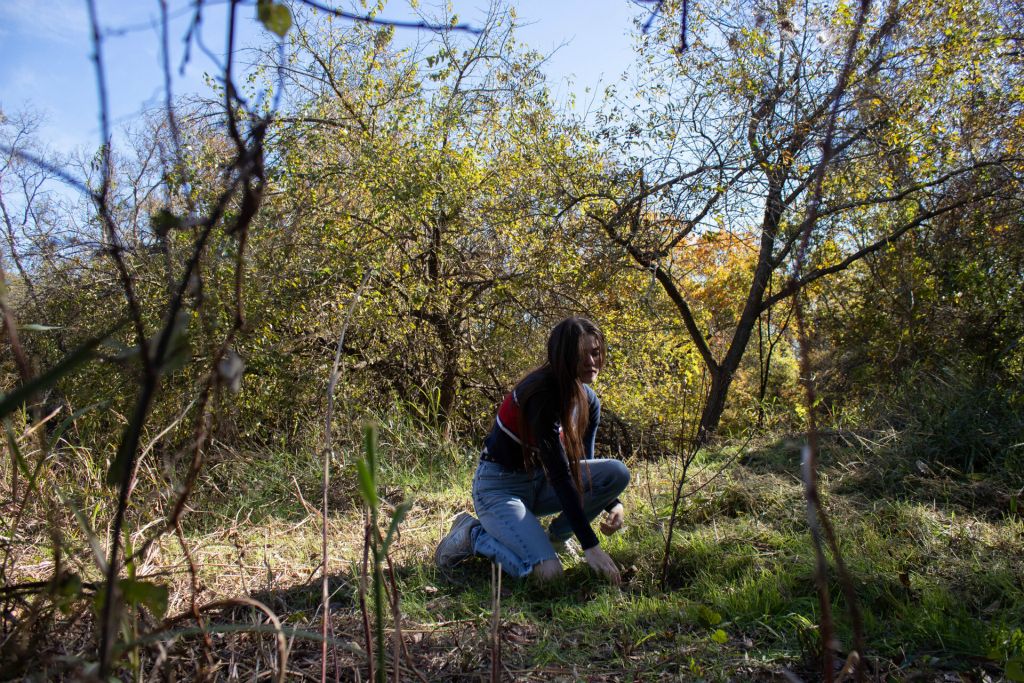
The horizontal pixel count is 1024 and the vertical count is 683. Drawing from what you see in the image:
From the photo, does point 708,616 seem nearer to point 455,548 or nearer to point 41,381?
point 455,548

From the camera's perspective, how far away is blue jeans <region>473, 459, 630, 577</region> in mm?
3234

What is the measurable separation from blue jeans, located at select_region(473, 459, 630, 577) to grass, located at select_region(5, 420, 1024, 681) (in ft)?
0.44

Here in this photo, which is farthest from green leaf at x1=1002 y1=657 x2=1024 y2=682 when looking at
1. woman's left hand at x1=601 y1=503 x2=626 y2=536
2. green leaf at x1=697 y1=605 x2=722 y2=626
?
woman's left hand at x1=601 y1=503 x2=626 y2=536

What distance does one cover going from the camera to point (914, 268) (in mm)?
6746

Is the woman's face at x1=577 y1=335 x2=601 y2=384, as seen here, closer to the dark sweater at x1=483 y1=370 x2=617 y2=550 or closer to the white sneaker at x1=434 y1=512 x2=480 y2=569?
the dark sweater at x1=483 y1=370 x2=617 y2=550

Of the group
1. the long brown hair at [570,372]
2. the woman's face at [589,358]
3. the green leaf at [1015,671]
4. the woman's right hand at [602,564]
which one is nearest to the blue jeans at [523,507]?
the long brown hair at [570,372]

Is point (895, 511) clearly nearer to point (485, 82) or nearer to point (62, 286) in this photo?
point (485, 82)

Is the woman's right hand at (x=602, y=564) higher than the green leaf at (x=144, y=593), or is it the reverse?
the green leaf at (x=144, y=593)

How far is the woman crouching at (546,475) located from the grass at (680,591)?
0.13 meters

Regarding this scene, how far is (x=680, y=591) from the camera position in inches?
118

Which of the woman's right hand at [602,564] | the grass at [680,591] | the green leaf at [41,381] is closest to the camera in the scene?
the green leaf at [41,381]

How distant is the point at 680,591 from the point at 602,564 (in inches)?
12.9

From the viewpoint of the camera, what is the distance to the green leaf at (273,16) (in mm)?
738

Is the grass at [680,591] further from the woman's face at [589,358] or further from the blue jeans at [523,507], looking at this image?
the woman's face at [589,358]
